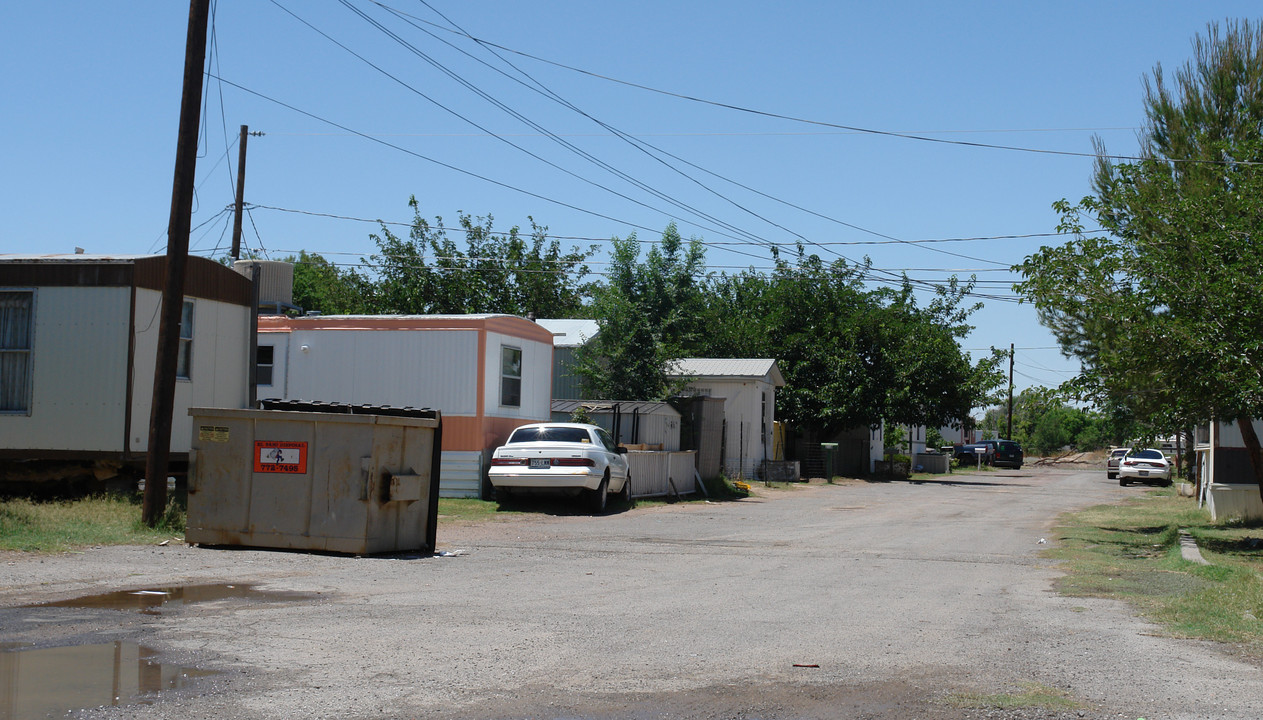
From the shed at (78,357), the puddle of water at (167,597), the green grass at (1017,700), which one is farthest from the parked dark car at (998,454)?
the green grass at (1017,700)

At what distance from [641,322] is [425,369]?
32.5ft

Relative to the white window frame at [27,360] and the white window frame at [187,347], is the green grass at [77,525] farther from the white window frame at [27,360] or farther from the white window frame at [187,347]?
the white window frame at [187,347]

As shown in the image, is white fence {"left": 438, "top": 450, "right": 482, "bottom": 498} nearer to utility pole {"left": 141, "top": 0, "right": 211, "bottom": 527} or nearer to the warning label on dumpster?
utility pole {"left": 141, "top": 0, "right": 211, "bottom": 527}

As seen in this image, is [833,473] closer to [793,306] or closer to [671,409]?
[793,306]

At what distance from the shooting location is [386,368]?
20484mm

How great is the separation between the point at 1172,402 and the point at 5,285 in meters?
16.0

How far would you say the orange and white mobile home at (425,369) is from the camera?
20.0 m

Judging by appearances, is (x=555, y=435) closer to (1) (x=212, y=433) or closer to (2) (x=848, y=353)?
(1) (x=212, y=433)

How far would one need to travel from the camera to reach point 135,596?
8.33m

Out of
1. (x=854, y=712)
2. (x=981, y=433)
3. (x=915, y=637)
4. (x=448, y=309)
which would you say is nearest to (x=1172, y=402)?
(x=915, y=637)

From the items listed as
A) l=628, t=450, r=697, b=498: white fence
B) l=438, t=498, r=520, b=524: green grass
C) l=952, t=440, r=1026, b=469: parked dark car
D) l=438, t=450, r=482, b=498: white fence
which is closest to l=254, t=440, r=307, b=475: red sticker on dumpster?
l=438, t=498, r=520, b=524: green grass

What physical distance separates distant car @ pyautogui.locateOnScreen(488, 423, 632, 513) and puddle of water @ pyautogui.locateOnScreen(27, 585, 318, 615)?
30.3 ft

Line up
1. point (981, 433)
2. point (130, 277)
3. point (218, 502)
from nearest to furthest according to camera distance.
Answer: point (218, 502)
point (130, 277)
point (981, 433)

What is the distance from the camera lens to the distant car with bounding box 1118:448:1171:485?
1614 inches
